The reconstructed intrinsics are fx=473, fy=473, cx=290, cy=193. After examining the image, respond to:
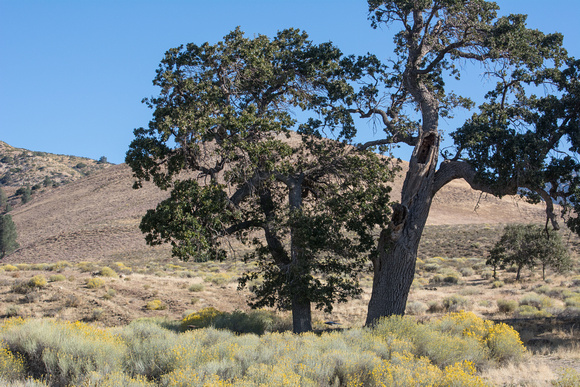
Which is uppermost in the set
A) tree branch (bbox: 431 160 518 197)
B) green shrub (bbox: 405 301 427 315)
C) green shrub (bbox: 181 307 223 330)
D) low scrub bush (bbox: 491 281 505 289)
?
tree branch (bbox: 431 160 518 197)

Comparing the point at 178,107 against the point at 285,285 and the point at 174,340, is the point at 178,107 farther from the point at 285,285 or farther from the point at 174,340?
the point at 174,340

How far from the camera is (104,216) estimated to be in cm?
7112

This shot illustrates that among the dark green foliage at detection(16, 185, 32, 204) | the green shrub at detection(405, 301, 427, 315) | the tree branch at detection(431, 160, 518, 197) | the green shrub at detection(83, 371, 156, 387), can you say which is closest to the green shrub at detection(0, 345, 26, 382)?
the green shrub at detection(83, 371, 156, 387)

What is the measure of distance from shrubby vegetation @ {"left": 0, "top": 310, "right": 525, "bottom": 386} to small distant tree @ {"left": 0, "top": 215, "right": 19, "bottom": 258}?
183ft

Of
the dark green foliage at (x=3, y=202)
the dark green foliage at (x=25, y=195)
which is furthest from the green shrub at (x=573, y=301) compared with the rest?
the dark green foliage at (x=25, y=195)

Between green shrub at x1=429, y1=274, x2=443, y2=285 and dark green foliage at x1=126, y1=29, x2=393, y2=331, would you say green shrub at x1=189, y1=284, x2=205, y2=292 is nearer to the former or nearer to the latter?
dark green foliage at x1=126, y1=29, x2=393, y2=331

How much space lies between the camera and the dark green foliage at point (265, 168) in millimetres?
11219

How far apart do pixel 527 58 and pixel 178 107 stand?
8961 mm

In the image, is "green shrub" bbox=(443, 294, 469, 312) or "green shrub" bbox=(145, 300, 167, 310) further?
"green shrub" bbox=(443, 294, 469, 312)

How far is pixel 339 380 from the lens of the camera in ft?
23.9

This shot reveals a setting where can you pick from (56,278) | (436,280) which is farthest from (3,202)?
(436,280)

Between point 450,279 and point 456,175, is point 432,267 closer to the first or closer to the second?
point 450,279

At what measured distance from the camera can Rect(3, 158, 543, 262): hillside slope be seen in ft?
180

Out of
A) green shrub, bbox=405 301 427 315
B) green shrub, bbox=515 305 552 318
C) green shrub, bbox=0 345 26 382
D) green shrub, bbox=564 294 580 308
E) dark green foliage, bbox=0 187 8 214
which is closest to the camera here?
green shrub, bbox=0 345 26 382
